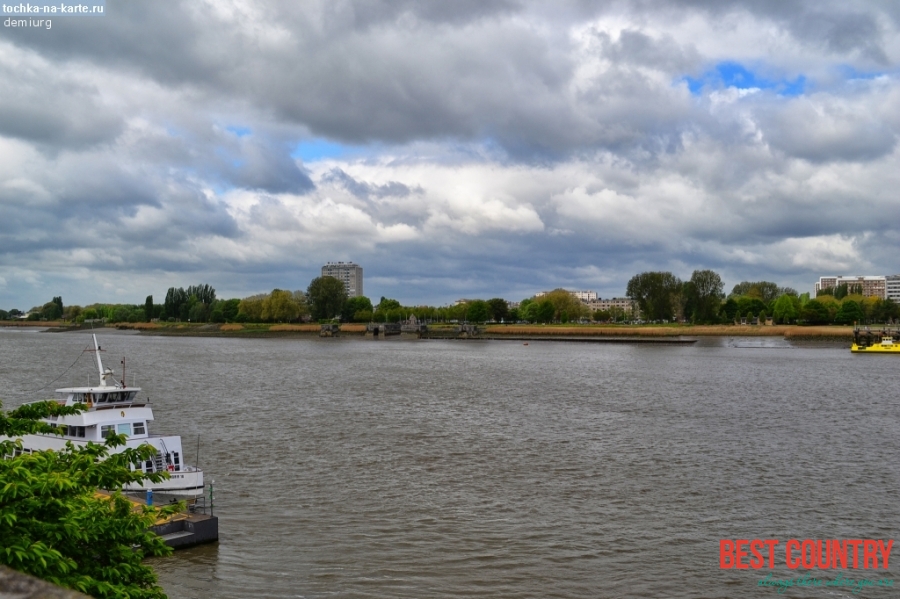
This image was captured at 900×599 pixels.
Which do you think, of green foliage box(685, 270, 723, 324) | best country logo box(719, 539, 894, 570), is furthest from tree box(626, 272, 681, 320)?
best country logo box(719, 539, 894, 570)

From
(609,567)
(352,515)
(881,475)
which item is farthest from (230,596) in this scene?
(881,475)

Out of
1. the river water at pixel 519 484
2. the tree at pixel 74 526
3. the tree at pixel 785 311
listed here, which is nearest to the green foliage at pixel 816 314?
the tree at pixel 785 311

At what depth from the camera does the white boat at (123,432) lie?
78.8ft

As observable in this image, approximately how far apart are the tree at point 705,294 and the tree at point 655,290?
7.74m

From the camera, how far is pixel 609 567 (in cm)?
2023

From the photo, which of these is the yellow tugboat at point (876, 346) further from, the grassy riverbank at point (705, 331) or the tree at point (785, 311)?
the tree at point (785, 311)

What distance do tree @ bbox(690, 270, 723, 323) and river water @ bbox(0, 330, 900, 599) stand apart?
128464mm

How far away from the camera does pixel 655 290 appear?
194875 millimetres

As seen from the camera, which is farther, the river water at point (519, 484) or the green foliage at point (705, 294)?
the green foliage at point (705, 294)

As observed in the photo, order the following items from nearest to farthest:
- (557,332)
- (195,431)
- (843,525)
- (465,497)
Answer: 1. (843,525)
2. (465,497)
3. (195,431)
4. (557,332)

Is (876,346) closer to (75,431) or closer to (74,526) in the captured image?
(75,431)

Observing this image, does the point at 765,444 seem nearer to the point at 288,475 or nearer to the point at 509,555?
the point at 509,555

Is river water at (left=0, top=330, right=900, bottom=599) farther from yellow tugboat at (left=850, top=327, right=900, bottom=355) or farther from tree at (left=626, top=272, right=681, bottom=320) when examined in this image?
tree at (left=626, top=272, right=681, bottom=320)

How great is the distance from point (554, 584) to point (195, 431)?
26.2 m
